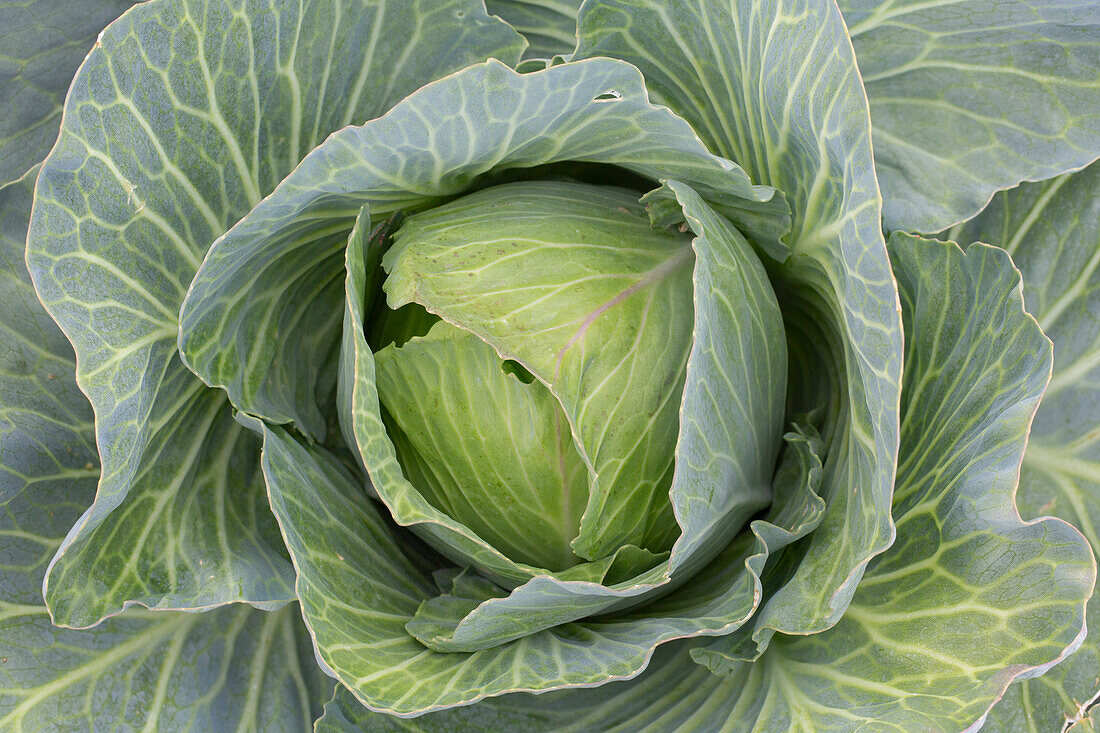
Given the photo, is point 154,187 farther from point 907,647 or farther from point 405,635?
point 907,647

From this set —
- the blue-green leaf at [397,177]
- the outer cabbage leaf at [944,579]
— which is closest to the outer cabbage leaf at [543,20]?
the blue-green leaf at [397,177]

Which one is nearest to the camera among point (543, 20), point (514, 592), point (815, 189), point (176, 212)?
point (514, 592)

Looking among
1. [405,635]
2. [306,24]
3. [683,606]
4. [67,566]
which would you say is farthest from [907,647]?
[306,24]

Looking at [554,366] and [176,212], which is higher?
[176,212]

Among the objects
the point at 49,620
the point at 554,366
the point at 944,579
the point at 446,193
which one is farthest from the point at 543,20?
the point at 49,620

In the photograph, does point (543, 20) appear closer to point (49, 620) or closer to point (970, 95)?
point (970, 95)

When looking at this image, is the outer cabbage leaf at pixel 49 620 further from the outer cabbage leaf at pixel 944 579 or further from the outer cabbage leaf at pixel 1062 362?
the outer cabbage leaf at pixel 1062 362
